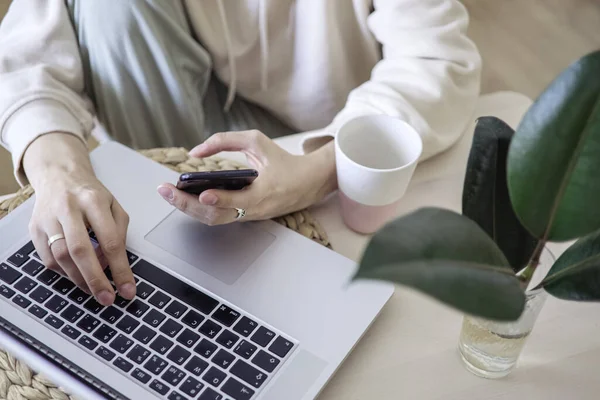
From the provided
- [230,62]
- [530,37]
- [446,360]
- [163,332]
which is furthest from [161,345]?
[530,37]

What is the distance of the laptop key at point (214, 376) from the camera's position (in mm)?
504

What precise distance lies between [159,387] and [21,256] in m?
0.21

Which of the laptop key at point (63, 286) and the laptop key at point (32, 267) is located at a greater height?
the laptop key at point (32, 267)

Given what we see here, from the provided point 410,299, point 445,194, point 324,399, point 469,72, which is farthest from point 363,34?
point 324,399

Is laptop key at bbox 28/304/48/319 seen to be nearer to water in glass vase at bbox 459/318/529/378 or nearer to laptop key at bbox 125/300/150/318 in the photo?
laptop key at bbox 125/300/150/318

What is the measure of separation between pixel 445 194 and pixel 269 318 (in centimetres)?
27

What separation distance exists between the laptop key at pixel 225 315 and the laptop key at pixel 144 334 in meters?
0.06

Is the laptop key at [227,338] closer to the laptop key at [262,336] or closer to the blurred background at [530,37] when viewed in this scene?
the laptop key at [262,336]

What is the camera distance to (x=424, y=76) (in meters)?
0.73

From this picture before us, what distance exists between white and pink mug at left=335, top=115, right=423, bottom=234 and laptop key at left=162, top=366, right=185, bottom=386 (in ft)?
0.81

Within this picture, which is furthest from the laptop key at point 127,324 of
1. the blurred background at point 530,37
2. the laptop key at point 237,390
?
the blurred background at point 530,37

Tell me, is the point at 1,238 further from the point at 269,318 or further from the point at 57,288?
the point at 269,318

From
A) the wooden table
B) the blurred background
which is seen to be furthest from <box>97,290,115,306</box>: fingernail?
the blurred background

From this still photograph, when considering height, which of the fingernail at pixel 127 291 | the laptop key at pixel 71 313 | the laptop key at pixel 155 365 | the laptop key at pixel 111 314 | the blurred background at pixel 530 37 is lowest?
the blurred background at pixel 530 37
